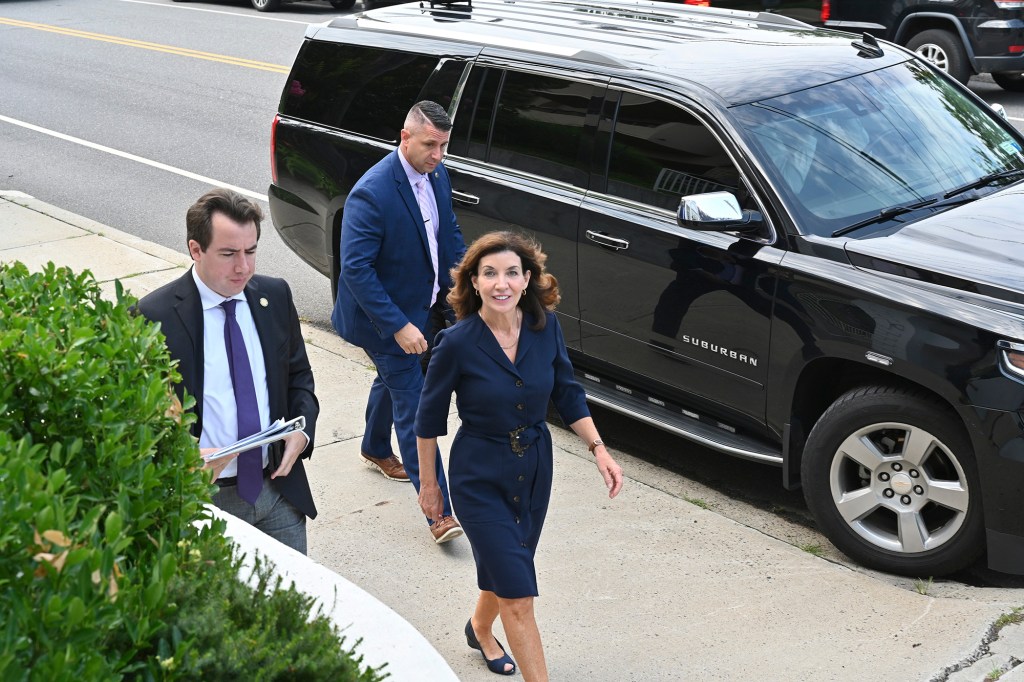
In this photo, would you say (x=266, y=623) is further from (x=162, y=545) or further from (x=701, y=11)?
(x=701, y=11)

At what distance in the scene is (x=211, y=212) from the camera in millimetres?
3832

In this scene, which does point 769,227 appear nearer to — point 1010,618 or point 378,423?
point 1010,618

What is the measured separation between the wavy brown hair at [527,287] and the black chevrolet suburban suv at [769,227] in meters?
1.39

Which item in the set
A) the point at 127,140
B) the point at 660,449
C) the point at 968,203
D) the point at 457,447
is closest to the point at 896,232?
the point at 968,203

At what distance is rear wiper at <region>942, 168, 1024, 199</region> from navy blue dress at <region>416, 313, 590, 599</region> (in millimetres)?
2678

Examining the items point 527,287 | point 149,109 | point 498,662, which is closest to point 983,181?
point 527,287

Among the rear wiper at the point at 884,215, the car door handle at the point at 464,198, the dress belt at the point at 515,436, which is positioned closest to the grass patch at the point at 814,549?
the rear wiper at the point at 884,215

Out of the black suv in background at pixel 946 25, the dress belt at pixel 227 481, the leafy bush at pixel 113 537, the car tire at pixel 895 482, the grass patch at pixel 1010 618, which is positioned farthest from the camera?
the black suv in background at pixel 946 25

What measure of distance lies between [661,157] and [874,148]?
3.42ft

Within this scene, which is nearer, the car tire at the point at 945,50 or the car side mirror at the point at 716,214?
the car side mirror at the point at 716,214

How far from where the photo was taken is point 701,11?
7688mm

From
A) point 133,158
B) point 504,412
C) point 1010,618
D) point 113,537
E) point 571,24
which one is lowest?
point 133,158

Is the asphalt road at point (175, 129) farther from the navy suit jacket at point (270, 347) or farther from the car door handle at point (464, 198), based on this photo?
the navy suit jacket at point (270, 347)

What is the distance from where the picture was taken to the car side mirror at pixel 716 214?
Result: 5.46 meters
